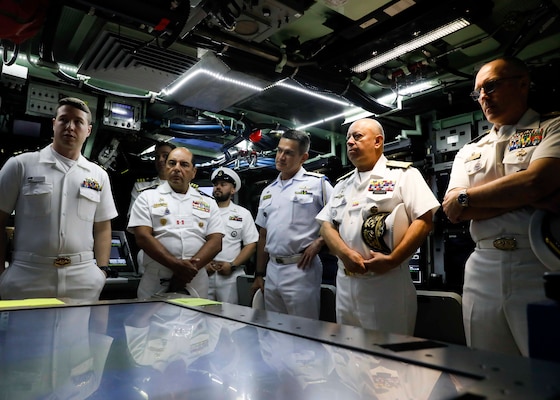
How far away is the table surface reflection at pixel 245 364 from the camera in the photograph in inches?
27.9

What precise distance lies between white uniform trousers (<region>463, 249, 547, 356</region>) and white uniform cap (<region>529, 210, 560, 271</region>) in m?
0.17

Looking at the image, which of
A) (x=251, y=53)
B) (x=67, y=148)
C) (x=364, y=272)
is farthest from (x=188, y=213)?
(x=364, y=272)

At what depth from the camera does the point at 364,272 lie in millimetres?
2379

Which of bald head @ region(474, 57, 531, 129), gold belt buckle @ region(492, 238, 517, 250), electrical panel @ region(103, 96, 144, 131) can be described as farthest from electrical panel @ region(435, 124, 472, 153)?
electrical panel @ region(103, 96, 144, 131)

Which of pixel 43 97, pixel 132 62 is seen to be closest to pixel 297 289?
pixel 132 62

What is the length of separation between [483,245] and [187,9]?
89.1 inches

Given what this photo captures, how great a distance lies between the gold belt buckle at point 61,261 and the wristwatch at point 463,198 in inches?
93.9

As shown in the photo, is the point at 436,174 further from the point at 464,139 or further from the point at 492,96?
the point at 492,96

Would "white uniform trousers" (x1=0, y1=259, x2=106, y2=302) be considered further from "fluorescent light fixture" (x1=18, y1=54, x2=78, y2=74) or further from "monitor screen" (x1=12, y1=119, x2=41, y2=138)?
"monitor screen" (x1=12, y1=119, x2=41, y2=138)

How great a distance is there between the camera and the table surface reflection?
71 cm

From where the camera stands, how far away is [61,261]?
8.16ft

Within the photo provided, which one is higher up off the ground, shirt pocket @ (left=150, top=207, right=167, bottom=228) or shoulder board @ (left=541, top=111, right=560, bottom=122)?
shoulder board @ (left=541, top=111, right=560, bottom=122)

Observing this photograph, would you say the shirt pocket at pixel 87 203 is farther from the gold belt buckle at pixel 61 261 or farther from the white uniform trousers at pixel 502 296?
the white uniform trousers at pixel 502 296

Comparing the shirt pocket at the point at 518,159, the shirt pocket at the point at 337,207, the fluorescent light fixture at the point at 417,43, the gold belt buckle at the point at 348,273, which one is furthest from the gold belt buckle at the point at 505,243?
the fluorescent light fixture at the point at 417,43
